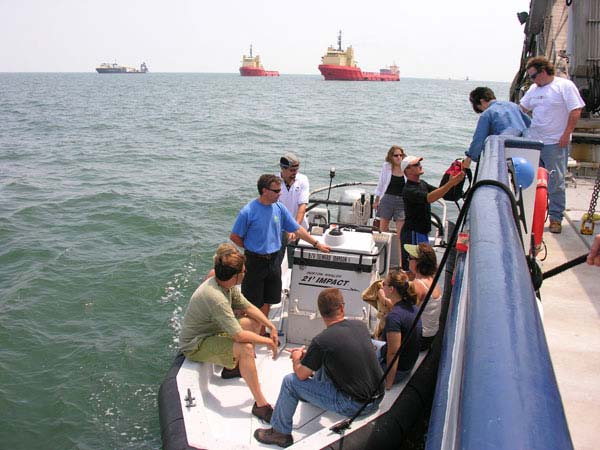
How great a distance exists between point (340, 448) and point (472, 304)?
3069 millimetres

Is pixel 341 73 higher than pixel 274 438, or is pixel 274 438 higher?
pixel 341 73

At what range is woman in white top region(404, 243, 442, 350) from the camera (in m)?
4.18

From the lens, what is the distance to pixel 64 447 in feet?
17.3

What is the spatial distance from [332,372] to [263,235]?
1654mm

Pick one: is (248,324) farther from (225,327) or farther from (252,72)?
(252,72)

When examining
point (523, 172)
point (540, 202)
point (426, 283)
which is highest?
point (523, 172)

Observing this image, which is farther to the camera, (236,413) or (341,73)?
(341,73)

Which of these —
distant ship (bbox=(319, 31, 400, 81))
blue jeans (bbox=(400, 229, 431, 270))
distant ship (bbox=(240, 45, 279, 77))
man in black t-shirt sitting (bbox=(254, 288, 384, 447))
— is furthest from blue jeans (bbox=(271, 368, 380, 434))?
distant ship (bbox=(240, 45, 279, 77))

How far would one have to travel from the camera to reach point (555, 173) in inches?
205

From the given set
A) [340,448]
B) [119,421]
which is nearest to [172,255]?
[119,421]

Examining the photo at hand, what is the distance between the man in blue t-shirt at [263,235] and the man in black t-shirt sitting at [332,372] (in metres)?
1.23

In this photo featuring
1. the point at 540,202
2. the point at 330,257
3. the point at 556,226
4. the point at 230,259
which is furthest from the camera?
the point at 556,226

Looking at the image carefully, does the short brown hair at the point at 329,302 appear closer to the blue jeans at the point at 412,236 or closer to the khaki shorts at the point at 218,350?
the khaki shorts at the point at 218,350

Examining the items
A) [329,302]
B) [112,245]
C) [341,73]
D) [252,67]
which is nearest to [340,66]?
[341,73]
